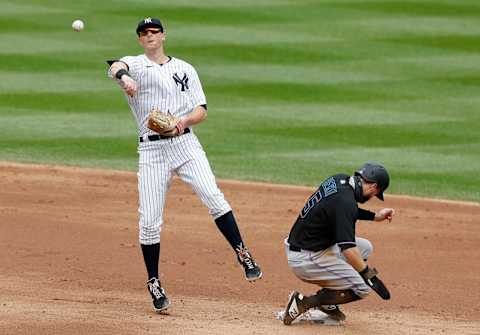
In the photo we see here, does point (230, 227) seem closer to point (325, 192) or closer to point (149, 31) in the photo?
point (325, 192)

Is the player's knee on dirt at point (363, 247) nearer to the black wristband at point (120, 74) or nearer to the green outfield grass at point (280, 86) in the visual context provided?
the black wristband at point (120, 74)

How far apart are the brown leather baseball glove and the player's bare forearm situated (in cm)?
158

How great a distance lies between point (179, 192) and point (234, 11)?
29.1 feet

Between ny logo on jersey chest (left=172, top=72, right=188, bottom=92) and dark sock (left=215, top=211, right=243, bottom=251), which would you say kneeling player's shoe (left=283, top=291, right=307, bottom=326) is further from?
ny logo on jersey chest (left=172, top=72, right=188, bottom=92)

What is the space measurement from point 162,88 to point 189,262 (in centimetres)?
241

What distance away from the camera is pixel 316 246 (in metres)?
8.12

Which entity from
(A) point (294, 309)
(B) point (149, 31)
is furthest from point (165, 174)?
(A) point (294, 309)

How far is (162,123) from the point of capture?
8.10 m

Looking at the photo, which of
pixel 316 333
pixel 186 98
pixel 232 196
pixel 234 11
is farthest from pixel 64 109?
pixel 316 333

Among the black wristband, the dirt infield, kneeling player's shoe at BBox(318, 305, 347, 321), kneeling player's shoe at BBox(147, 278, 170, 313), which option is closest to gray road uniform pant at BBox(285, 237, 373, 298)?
kneeling player's shoe at BBox(318, 305, 347, 321)

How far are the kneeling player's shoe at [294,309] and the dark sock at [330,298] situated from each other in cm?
4

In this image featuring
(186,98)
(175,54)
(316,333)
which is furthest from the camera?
(175,54)

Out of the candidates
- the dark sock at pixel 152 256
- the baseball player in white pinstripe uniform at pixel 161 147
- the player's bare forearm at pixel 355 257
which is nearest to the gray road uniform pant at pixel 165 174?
the baseball player in white pinstripe uniform at pixel 161 147

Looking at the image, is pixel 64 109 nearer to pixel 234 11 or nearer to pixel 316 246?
pixel 234 11
